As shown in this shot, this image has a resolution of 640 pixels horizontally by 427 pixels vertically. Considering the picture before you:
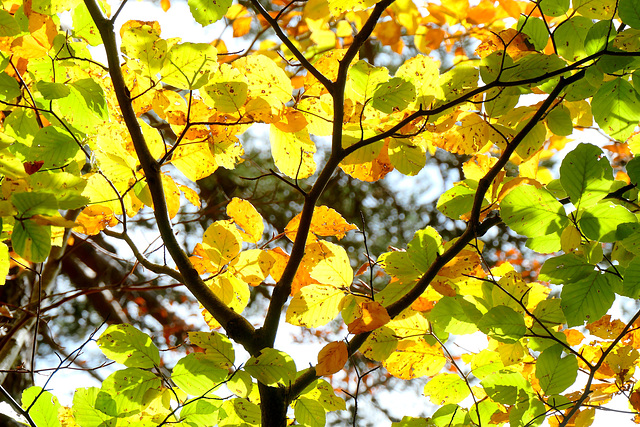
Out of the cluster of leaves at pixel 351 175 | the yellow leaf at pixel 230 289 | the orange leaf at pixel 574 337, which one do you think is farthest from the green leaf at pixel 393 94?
the orange leaf at pixel 574 337

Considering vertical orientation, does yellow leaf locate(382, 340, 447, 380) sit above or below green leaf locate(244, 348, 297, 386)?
above

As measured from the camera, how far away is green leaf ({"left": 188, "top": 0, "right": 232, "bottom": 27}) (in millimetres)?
664

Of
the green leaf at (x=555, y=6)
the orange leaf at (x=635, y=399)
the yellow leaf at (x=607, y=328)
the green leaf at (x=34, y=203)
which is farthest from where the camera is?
the yellow leaf at (x=607, y=328)

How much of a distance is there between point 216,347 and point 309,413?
0.74ft

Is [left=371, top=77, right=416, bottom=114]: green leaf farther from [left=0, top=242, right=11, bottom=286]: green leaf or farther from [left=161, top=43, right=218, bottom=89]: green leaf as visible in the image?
[left=0, top=242, right=11, bottom=286]: green leaf

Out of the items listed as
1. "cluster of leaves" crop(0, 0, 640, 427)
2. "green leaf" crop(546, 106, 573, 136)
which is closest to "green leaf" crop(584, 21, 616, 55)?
"cluster of leaves" crop(0, 0, 640, 427)

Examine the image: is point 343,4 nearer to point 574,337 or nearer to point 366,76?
point 366,76

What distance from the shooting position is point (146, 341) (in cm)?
69

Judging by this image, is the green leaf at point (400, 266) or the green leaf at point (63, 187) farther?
the green leaf at point (400, 266)

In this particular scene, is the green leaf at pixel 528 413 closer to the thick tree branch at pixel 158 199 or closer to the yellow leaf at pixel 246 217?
the thick tree branch at pixel 158 199

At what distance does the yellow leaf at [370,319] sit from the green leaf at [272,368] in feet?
0.36

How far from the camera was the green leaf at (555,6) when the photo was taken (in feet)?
2.31

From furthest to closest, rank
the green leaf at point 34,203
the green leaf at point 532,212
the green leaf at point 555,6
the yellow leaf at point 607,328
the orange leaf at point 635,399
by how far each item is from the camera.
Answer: the yellow leaf at point 607,328, the orange leaf at point 635,399, the green leaf at point 555,6, the green leaf at point 532,212, the green leaf at point 34,203

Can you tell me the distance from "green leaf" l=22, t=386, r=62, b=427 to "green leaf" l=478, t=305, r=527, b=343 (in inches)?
25.2
